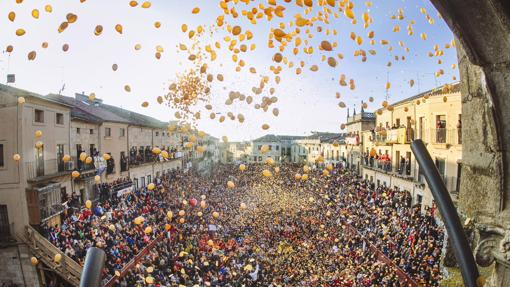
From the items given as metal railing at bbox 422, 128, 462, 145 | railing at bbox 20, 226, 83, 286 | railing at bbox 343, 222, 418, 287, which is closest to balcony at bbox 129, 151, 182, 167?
railing at bbox 20, 226, 83, 286

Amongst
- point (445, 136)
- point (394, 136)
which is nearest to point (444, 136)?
point (445, 136)

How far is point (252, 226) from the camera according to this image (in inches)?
850

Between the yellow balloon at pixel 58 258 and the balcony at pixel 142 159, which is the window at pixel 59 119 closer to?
the yellow balloon at pixel 58 258

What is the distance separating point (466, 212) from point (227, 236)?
18.6 metres

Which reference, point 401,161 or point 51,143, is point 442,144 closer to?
point 401,161

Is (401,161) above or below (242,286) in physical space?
above

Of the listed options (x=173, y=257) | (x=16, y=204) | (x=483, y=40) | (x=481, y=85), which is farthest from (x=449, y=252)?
(x=16, y=204)

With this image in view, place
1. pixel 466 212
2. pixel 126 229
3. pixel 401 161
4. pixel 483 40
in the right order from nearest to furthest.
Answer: pixel 483 40
pixel 466 212
pixel 126 229
pixel 401 161

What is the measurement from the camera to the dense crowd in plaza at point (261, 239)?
1312cm

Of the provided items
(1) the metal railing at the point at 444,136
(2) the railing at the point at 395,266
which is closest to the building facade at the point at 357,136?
(1) the metal railing at the point at 444,136

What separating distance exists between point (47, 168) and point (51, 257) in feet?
18.1

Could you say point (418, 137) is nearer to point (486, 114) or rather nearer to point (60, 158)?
point (60, 158)

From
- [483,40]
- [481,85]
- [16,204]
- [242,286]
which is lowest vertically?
[242,286]

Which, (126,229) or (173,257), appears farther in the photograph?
(126,229)
